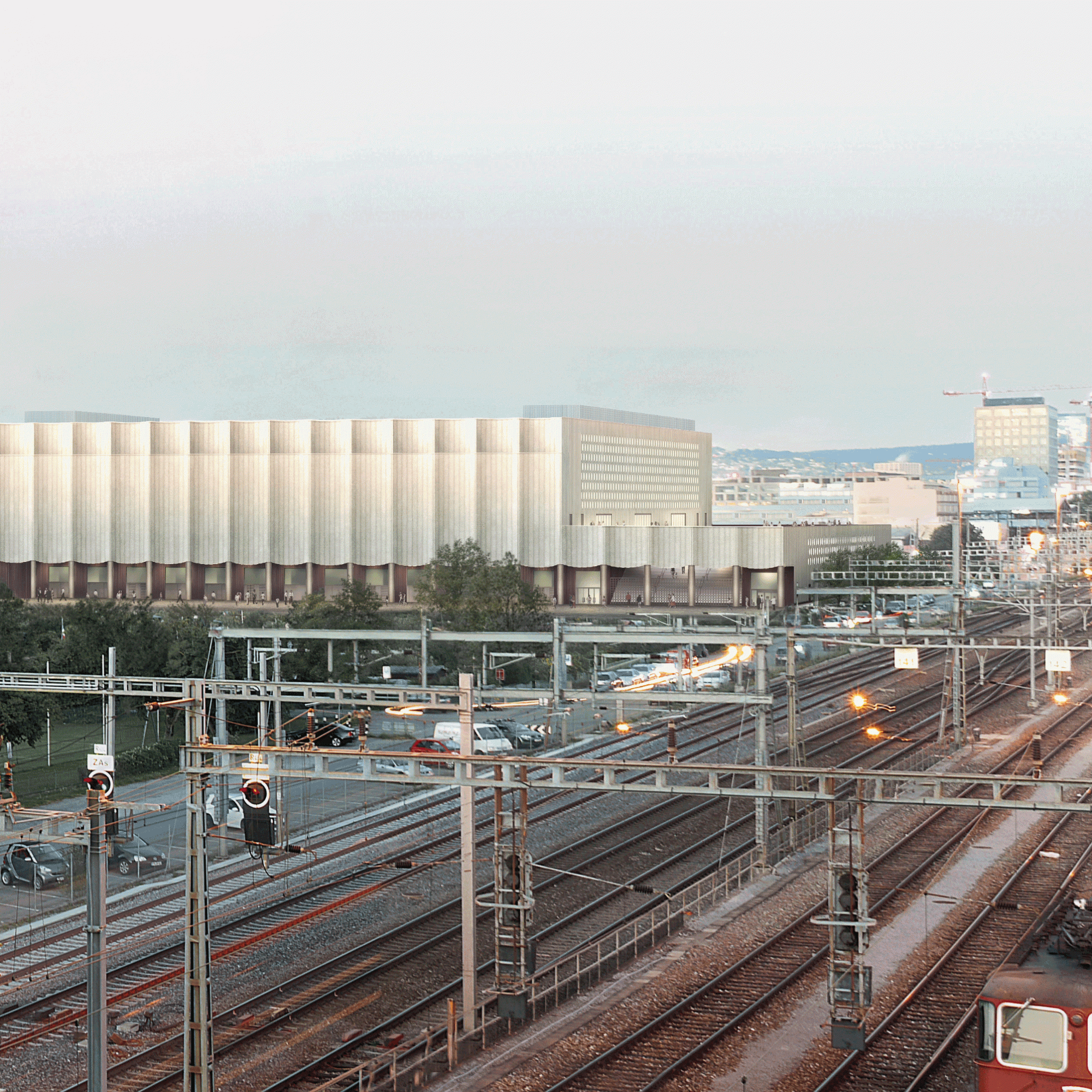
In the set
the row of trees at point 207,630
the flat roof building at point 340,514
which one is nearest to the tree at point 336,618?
the row of trees at point 207,630

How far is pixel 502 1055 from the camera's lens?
1714 cm

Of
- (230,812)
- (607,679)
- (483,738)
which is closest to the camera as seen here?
(230,812)

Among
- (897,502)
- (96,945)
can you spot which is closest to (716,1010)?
(96,945)

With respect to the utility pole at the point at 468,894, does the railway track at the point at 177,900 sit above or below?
below

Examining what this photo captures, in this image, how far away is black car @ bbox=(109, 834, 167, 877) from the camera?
89.6 ft

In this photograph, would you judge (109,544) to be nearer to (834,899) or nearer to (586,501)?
(586,501)

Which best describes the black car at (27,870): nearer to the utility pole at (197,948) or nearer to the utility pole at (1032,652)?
the utility pole at (197,948)

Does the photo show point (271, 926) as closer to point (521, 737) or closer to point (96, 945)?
point (96, 945)

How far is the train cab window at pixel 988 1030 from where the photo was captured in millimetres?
12906

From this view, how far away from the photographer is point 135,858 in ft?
89.3

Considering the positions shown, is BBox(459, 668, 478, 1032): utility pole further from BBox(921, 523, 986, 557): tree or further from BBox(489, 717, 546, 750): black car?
BBox(921, 523, 986, 557): tree

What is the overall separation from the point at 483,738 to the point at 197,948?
2635 cm

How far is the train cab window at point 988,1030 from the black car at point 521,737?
2874cm

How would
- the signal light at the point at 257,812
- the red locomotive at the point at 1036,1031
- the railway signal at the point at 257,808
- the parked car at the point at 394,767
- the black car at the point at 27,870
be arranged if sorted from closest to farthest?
the red locomotive at the point at 1036,1031, the railway signal at the point at 257,808, the signal light at the point at 257,812, the black car at the point at 27,870, the parked car at the point at 394,767
